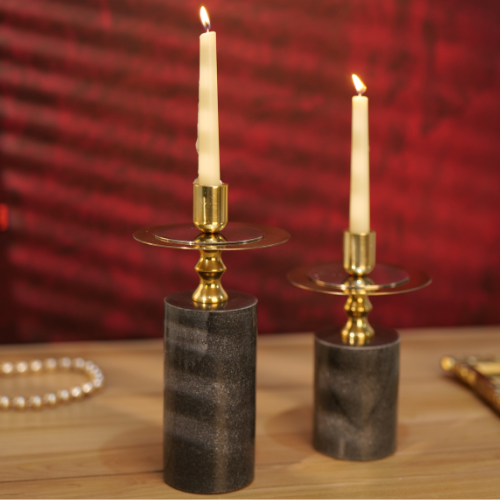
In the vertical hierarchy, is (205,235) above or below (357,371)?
above

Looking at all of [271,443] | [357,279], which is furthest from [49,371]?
[357,279]

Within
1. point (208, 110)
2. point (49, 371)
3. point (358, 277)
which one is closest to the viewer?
point (208, 110)

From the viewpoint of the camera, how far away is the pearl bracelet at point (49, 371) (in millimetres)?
846

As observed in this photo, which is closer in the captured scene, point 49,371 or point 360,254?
point 360,254

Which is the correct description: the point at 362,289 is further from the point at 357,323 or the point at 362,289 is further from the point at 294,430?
the point at 294,430

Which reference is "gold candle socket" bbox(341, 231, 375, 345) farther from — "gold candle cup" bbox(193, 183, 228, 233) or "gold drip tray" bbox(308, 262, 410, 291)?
"gold candle cup" bbox(193, 183, 228, 233)

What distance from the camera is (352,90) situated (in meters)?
1.07

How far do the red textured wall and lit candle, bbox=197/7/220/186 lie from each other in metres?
0.41

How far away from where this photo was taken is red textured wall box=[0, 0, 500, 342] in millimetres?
1013

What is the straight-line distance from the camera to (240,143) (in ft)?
3.50

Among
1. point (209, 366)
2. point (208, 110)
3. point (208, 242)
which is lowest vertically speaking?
point (209, 366)

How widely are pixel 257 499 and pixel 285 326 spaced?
49 cm

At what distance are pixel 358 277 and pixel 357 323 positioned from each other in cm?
5

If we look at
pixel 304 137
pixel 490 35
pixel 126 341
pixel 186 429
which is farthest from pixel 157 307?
pixel 490 35
